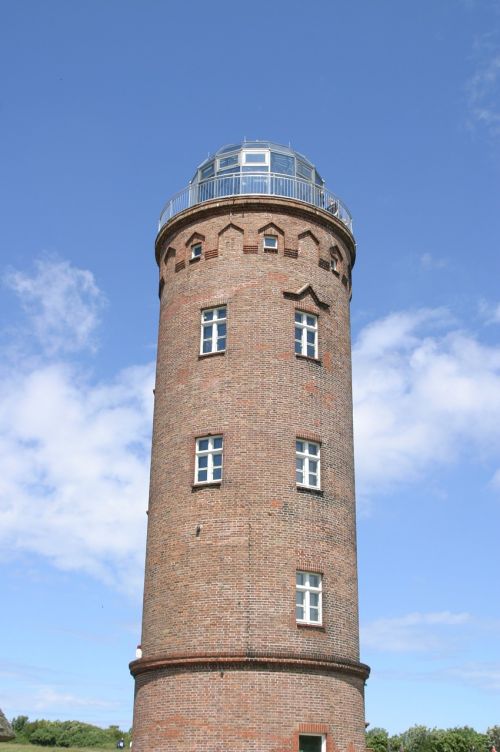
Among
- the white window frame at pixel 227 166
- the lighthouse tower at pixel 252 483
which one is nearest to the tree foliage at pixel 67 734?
the lighthouse tower at pixel 252 483

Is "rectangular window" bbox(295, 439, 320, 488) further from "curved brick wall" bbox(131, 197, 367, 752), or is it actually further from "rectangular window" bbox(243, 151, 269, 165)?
"rectangular window" bbox(243, 151, 269, 165)

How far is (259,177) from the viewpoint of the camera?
A: 27.9m

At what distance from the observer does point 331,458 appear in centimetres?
2494

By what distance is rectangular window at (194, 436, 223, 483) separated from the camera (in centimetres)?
2386

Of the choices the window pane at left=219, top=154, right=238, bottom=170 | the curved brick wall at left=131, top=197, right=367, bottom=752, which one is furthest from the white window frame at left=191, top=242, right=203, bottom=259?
the window pane at left=219, top=154, right=238, bottom=170

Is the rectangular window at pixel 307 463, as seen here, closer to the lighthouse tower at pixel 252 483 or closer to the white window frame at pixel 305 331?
the lighthouse tower at pixel 252 483

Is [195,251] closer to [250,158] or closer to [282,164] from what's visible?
[250,158]

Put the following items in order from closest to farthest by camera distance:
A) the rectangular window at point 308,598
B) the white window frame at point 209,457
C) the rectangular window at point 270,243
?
the rectangular window at point 308,598
the white window frame at point 209,457
the rectangular window at point 270,243

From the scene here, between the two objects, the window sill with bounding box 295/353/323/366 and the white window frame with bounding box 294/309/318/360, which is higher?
the white window frame with bounding box 294/309/318/360

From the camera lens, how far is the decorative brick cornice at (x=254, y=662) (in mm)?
21094

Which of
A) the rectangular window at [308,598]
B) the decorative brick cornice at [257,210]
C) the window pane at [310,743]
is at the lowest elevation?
the window pane at [310,743]

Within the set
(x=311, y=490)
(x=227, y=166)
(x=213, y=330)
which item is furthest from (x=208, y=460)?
(x=227, y=166)

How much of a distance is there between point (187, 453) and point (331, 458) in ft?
14.6

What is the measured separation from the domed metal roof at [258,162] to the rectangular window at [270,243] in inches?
125
